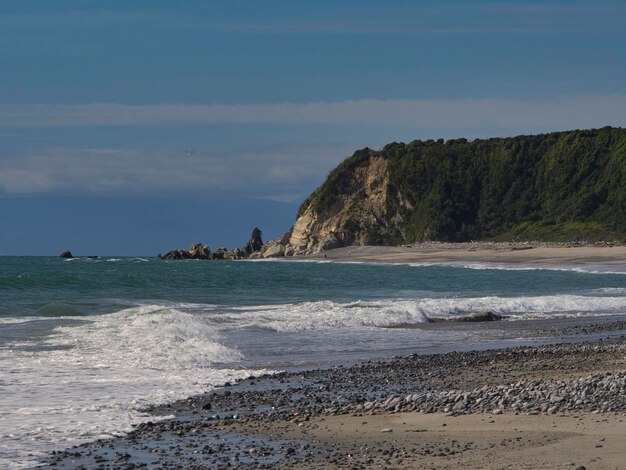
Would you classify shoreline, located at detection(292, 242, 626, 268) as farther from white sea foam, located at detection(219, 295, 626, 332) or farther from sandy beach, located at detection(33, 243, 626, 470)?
sandy beach, located at detection(33, 243, 626, 470)

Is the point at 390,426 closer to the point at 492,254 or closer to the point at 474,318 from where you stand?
the point at 474,318

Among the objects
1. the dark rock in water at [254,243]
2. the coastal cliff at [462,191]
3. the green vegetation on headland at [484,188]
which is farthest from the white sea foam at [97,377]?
the dark rock in water at [254,243]

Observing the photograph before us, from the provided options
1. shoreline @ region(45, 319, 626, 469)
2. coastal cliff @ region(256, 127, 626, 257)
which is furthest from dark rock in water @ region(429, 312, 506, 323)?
coastal cliff @ region(256, 127, 626, 257)

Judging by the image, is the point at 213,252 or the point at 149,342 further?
the point at 213,252

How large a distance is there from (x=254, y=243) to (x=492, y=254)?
5347cm

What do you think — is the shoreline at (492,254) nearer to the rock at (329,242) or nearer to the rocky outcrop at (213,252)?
the rock at (329,242)

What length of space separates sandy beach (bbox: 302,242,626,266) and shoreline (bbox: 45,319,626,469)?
207 ft

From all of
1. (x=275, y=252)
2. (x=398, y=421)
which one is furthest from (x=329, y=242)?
(x=398, y=421)

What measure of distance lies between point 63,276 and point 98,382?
37.0 m

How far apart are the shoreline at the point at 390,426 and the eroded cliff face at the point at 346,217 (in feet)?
354

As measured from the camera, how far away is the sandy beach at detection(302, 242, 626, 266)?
264 feet

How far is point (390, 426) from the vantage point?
11.1 m

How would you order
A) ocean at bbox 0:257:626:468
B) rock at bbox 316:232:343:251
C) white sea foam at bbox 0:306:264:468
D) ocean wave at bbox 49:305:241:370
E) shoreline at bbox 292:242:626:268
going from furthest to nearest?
rock at bbox 316:232:343:251 → shoreline at bbox 292:242:626:268 → ocean wave at bbox 49:305:241:370 → ocean at bbox 0:257:626:468 → white sea foam at bbox 0:306:264:468

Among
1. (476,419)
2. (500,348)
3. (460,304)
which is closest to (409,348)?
(500,348)
